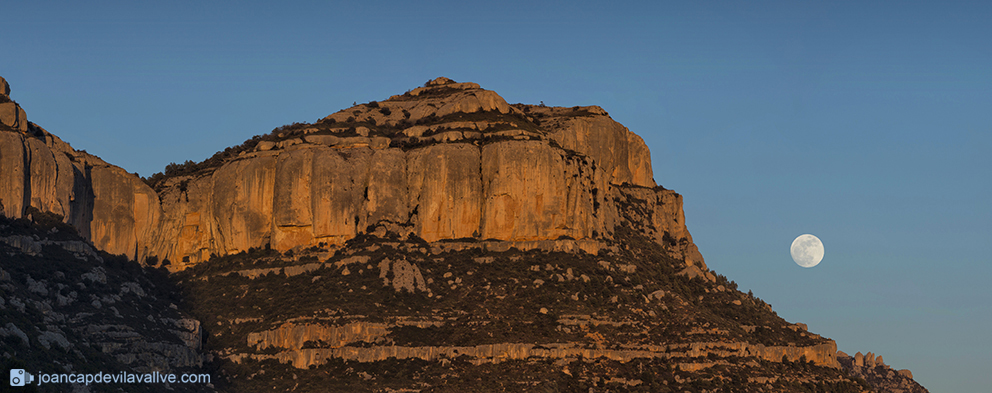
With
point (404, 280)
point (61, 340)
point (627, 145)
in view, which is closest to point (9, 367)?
A: point (61, 340)

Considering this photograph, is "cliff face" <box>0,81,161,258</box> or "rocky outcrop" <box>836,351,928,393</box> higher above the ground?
"cliff face" <box>0,81,161,258</box>

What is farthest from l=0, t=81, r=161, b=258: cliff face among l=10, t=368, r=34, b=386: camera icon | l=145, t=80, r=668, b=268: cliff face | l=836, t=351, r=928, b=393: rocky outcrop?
l=836, t=351, r=928, b=393: rocky outcrop

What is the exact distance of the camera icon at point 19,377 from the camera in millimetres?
84113

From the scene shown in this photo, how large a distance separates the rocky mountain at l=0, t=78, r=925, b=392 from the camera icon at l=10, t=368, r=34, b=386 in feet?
70.3

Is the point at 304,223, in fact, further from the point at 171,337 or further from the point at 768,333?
the point at 768,333

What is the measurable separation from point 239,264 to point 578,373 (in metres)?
40.4

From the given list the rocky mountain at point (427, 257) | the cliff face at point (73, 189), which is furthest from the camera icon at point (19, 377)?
the cliff face at point (73, 189)

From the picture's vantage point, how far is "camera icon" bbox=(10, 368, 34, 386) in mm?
84113

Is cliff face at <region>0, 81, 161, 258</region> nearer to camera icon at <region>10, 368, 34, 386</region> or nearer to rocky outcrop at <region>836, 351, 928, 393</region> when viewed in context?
camera icon at <region>10, 368, 34, 386</region>

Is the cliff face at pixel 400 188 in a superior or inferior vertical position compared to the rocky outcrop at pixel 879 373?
superior

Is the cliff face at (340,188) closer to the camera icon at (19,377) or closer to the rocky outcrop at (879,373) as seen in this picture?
the camera icon at (19,377)

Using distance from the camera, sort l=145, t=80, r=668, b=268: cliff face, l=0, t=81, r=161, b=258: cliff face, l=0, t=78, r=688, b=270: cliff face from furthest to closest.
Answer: l=145, t=80, r=668, b=268: cliff face
l=0, t=78, r=688, b=270: cliff face
l=0, t=81, r=161, b=258: cliff face

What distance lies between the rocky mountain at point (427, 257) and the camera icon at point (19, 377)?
70.3 feet

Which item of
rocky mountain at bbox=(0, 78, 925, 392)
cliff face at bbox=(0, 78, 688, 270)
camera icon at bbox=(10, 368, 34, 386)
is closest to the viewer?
camera icon at bbox=(10, 368, 34, 386)
